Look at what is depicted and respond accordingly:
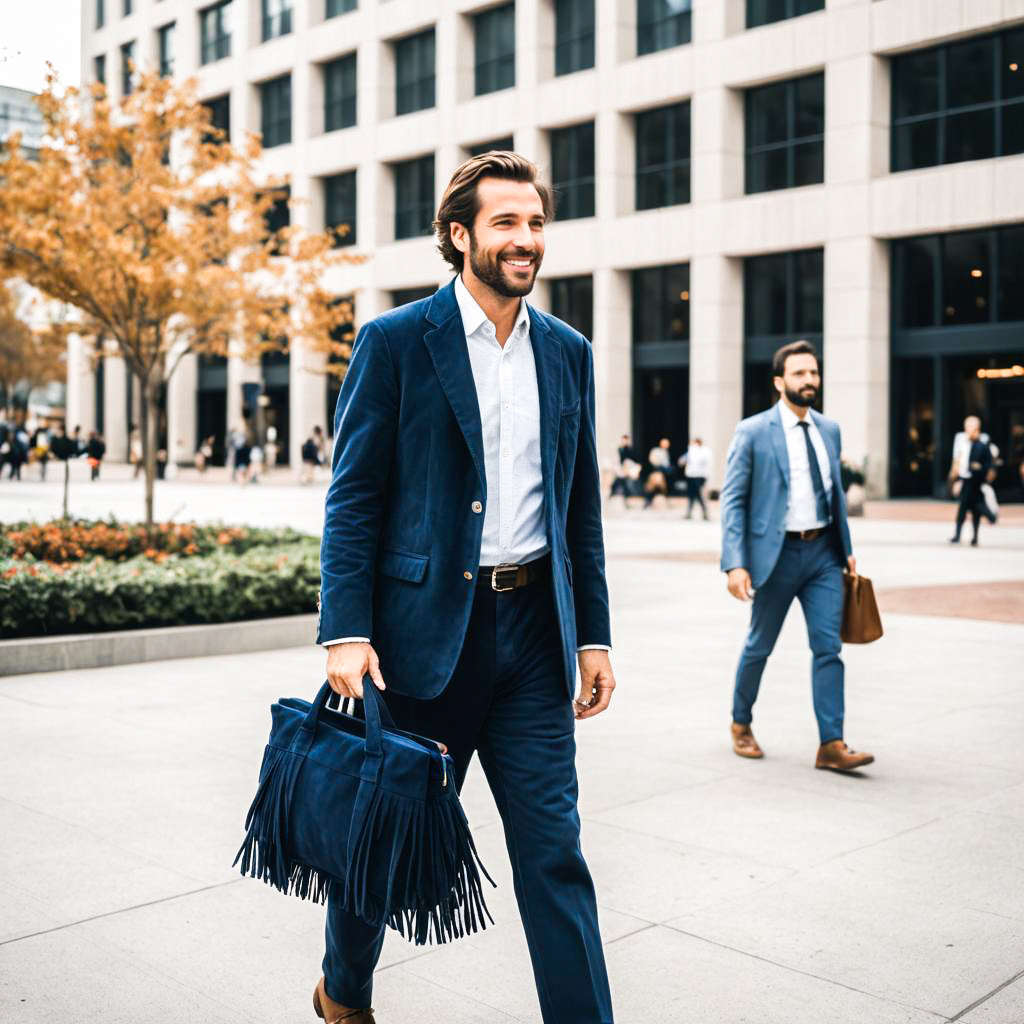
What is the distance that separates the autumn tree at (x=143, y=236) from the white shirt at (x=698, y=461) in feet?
33.9

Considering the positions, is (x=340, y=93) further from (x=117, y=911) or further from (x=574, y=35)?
(x=117, y=911)

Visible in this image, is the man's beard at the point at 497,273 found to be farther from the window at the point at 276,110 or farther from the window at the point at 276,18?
the window at the point at 276,18

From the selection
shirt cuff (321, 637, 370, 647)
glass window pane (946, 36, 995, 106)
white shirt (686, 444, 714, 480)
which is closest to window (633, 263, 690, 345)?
glass window pane (946, 36, 995, 106)

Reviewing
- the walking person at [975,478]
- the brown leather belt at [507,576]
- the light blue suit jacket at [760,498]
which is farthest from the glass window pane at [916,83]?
the brown leather belt at [507,576]

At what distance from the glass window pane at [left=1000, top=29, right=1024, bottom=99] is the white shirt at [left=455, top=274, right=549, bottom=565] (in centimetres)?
3057

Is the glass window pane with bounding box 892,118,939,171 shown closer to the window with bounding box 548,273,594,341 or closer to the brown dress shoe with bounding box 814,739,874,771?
the window with bounding box 548,273,594,341

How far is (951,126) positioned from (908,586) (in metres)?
20.4

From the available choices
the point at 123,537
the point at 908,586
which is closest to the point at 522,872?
the point at 123,537

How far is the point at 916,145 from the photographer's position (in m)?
31.9

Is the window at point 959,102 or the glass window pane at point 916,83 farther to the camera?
the glass window pane at point 916,83

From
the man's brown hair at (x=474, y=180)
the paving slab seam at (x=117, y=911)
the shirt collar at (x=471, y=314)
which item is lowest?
the paving slab seam at (x=117, y=911)

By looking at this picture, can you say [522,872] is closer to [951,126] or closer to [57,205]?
[57,205]

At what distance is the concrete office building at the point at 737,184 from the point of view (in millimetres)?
31188

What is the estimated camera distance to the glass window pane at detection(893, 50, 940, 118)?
31562 mm
